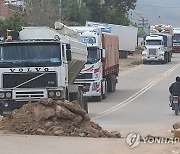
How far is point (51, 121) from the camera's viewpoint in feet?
53.0

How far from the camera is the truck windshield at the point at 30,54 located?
18500mm

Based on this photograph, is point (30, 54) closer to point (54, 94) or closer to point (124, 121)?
point (54, 94)

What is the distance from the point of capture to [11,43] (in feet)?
61.3

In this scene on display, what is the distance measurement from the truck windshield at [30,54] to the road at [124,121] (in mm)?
3093

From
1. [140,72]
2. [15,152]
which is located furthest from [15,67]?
[140,72]

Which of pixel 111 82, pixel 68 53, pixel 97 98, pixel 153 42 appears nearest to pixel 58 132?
pixel 68 53

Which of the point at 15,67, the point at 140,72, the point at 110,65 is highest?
the point at 15,67

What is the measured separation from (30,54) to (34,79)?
809 millimetres

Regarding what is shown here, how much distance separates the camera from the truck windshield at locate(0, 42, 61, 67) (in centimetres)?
1850

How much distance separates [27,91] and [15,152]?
570 centimetres

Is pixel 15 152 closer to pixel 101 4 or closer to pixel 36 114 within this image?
pixel 36 114

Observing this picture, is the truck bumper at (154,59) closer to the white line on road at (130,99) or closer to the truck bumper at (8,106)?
the white line on road at (130,99)

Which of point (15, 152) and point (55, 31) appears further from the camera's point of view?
point (55, 31)

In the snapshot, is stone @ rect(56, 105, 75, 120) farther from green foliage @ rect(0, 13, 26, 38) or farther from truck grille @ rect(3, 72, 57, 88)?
green foliage @ rect(0, 13, 26, 38)
